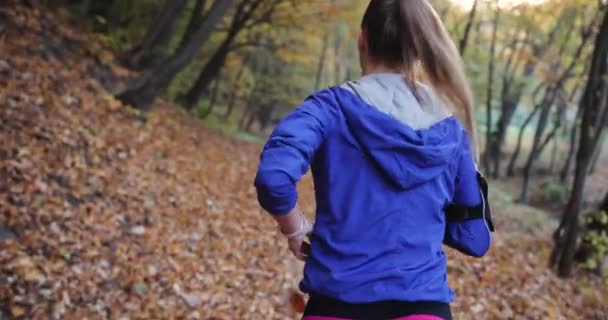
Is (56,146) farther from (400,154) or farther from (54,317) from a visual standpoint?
(400,154)

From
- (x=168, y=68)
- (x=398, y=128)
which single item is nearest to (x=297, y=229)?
(x=398, y=128)

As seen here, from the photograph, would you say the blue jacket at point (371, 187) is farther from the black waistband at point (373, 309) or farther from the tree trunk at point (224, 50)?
the tree trunk at point (224, 50)

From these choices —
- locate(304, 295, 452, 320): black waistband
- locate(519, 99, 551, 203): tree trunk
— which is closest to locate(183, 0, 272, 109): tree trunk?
locate(519, 99, 551, 203): tree trunk

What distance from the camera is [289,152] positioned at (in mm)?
1456

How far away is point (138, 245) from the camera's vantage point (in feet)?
17.6

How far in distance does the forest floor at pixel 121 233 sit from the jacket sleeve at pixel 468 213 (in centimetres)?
331

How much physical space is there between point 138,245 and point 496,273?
4387 mm

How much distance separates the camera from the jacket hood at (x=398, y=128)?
155 centimetres

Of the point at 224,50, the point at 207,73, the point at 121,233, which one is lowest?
the point at 207,73

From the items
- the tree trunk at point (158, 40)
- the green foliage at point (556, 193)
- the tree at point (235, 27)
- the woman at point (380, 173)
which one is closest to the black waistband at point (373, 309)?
the woman at point (380, 173)

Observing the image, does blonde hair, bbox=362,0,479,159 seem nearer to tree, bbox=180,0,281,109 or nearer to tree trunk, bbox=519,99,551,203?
tree, bbox=180,0,281,109

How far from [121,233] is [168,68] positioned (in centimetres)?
491

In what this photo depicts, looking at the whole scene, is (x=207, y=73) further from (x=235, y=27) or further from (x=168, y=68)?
(x=168, y=68)

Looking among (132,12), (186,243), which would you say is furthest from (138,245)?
(132,12)
